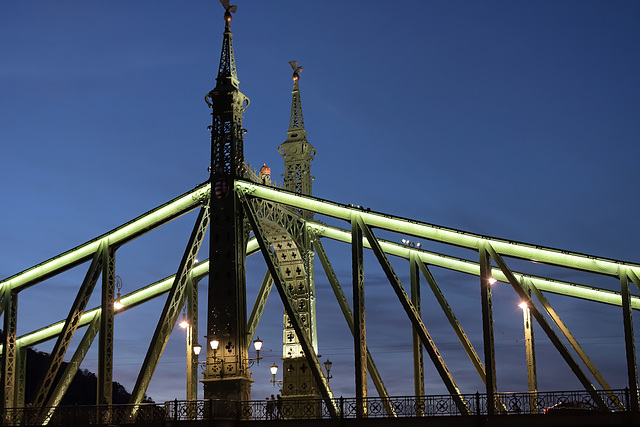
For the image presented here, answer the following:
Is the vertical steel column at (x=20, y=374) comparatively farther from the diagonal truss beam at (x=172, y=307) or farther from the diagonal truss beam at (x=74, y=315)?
the diagonal truss beam at (x=172, y=307)

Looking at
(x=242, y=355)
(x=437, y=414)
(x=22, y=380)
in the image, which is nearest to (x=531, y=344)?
(x=437, y=414)

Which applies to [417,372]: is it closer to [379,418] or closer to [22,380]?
[379,418]

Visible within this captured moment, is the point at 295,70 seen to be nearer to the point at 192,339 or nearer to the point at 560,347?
the point at 192,339

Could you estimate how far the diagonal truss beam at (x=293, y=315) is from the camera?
3062 cm

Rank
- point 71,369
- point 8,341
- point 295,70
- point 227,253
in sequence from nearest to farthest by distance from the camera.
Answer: point 227,253, point 71,369, point 8,341, point 295,70

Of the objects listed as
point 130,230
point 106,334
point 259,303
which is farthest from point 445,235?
point 106,334

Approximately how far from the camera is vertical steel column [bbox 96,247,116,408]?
35.6 metres

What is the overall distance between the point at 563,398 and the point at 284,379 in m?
16.2

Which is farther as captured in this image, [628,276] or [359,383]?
[359,383]

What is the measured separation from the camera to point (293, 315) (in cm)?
3225

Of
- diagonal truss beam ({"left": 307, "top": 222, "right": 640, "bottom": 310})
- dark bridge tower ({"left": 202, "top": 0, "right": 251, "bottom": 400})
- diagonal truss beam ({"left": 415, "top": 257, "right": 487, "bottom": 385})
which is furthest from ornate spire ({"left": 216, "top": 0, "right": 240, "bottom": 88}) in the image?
diagonal truss beam ({"left": 415, "top": 257, "right": 487, "bottom": 385})

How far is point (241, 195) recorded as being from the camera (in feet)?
115

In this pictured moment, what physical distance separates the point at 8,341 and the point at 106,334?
8028 millimetres

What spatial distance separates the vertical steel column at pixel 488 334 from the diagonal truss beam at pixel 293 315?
5.84 metres
